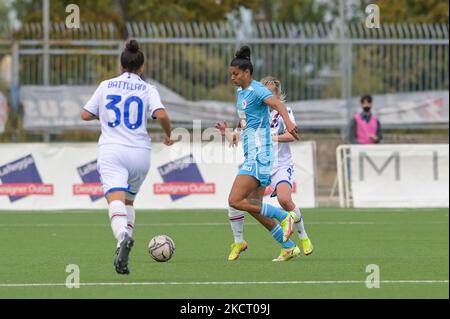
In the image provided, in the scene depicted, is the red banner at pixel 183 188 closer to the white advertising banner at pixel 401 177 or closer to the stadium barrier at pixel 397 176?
the stadium barrier at pixel 397 176

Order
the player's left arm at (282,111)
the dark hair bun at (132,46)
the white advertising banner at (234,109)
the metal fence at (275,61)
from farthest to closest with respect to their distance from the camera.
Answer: the metal fence at (275,61) → the white advertising banner at (234,109) → the player's left arm at (282,111) → the dark hair bun at (132,46)

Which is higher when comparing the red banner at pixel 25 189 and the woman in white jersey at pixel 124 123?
the woman in white jersey at pixel 124 123

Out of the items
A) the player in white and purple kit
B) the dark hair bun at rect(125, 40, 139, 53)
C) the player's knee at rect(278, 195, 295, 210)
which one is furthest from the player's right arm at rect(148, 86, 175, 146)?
the player's knee at rect(278, 195, 295, 210)

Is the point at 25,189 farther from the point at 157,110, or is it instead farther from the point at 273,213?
the point at 157,110

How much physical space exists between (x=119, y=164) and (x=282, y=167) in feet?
9.98

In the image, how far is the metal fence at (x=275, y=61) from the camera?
2672 centimetres

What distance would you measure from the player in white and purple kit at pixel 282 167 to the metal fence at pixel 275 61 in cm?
1221

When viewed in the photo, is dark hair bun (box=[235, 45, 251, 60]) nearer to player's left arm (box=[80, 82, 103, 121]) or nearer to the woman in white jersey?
the woman in white jersey

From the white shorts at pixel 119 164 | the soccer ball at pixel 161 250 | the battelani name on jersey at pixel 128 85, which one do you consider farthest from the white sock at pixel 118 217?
the soccer ball at pixel 161 250

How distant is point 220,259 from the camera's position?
1356cm

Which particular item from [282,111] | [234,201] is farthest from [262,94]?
[234,201]

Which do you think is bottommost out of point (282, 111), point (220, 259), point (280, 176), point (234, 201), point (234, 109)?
point (220, 259)

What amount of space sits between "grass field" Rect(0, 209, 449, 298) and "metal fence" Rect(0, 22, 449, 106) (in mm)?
6097
